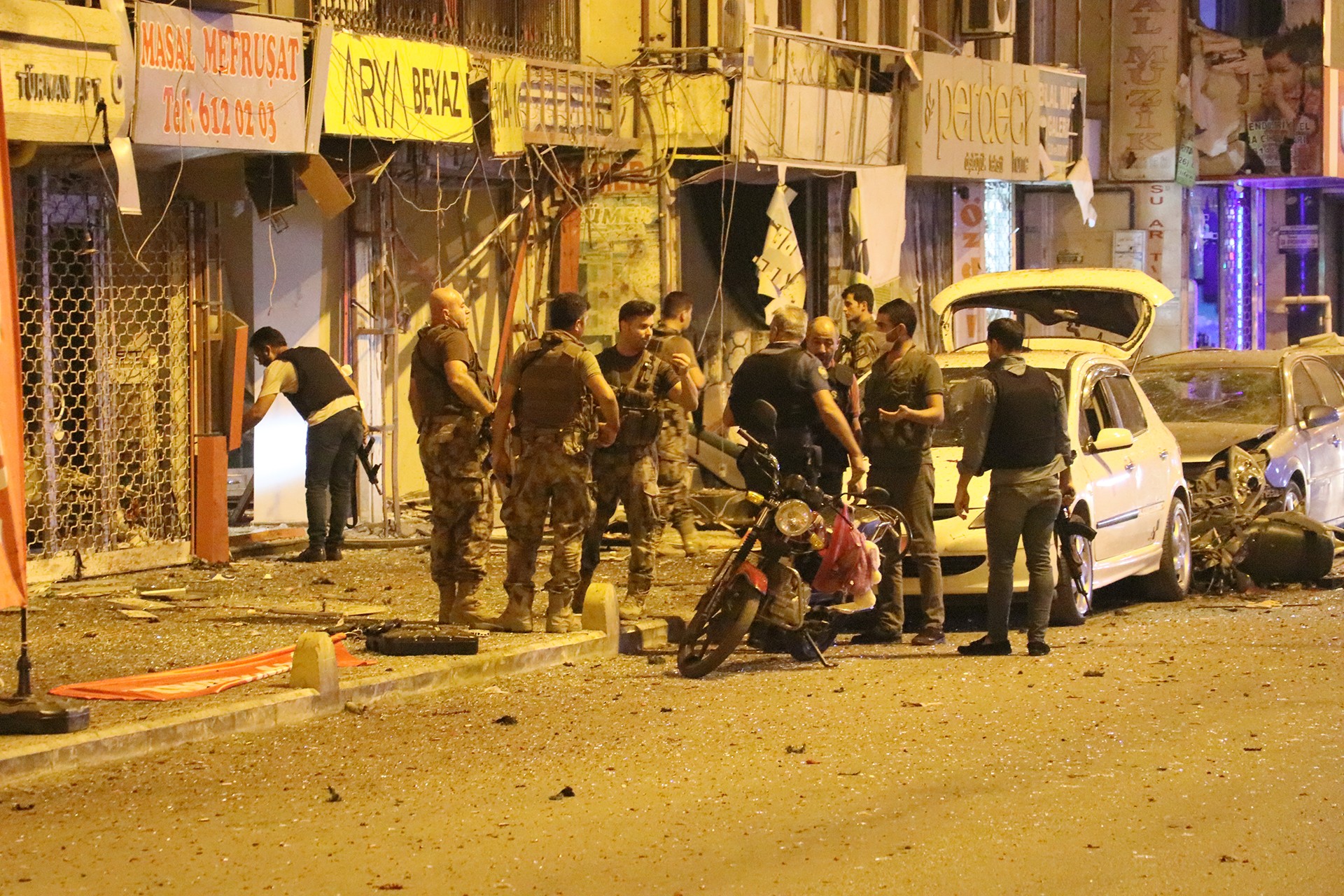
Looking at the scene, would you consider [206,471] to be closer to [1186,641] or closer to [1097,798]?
[1186,641]

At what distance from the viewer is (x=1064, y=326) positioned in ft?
57.2

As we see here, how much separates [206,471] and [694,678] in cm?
584

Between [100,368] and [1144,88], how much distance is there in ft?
60.4

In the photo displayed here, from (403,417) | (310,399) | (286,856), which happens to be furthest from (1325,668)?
(403,417)

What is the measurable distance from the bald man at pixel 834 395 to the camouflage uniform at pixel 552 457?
1.26 meters

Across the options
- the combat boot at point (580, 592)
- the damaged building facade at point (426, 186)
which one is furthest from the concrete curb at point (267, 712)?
the damaged building facade at point (426, 186)

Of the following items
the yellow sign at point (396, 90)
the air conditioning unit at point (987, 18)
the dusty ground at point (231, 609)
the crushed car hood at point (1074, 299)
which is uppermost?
the air conditioning unit at point (987, 18)

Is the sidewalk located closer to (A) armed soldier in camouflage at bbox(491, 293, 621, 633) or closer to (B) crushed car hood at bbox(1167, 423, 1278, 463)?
(A) armed soldier in camouflage at bbox(491, 293, 621, 633)

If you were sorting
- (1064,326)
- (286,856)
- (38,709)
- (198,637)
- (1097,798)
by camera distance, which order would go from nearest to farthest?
(286,856) < (1097,798) < (38,709) < (198,637) < (1064,326)

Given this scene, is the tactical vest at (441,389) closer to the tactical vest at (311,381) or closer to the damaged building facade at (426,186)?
the damaged building facade at (426,186)

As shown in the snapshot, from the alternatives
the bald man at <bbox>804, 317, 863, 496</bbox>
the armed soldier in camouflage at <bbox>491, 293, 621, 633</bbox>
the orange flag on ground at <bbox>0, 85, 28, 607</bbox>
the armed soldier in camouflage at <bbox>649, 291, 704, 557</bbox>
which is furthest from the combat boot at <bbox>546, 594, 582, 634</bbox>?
the orange flag on ground at <bbox>0, 85, 28, 607</bbox>

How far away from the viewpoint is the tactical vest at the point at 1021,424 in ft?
34.7

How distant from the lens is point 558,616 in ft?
36.1

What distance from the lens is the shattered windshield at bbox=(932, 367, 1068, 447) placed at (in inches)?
500
